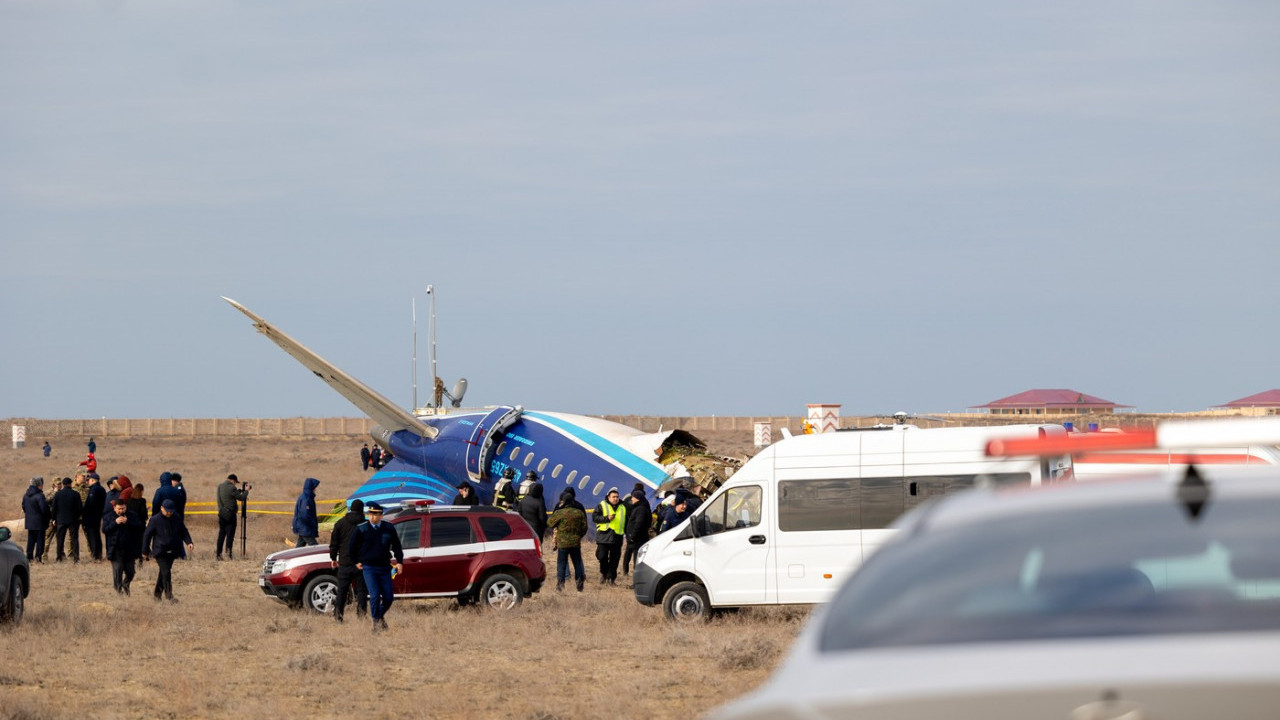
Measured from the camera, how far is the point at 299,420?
114 m

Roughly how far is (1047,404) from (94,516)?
121 metres

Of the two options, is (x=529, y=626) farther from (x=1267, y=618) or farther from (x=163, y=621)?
(x=1267, y=618)

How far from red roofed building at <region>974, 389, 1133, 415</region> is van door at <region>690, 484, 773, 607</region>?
11389 cm

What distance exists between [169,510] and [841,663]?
755 inches

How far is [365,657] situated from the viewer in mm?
→ 15945

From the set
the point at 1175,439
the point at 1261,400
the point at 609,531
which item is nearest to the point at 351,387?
the point at 609,531

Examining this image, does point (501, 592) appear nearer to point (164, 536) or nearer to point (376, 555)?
point (376, 555)

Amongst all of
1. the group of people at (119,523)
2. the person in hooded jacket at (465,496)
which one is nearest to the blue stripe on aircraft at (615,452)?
the person in hooded jacket at (465,496)

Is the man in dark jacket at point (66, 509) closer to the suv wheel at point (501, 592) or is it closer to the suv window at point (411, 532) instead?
the suv window at point (411, 532)

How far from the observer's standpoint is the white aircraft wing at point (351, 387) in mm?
34719

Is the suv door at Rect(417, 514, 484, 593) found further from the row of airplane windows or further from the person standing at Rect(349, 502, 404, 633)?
the row of airplane windows

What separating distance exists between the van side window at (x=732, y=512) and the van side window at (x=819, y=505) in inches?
13.3

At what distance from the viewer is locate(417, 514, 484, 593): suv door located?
67.1 ft

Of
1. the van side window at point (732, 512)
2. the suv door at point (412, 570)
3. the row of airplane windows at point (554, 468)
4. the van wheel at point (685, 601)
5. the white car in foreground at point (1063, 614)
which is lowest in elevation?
the van wheel at point (685, 601)
